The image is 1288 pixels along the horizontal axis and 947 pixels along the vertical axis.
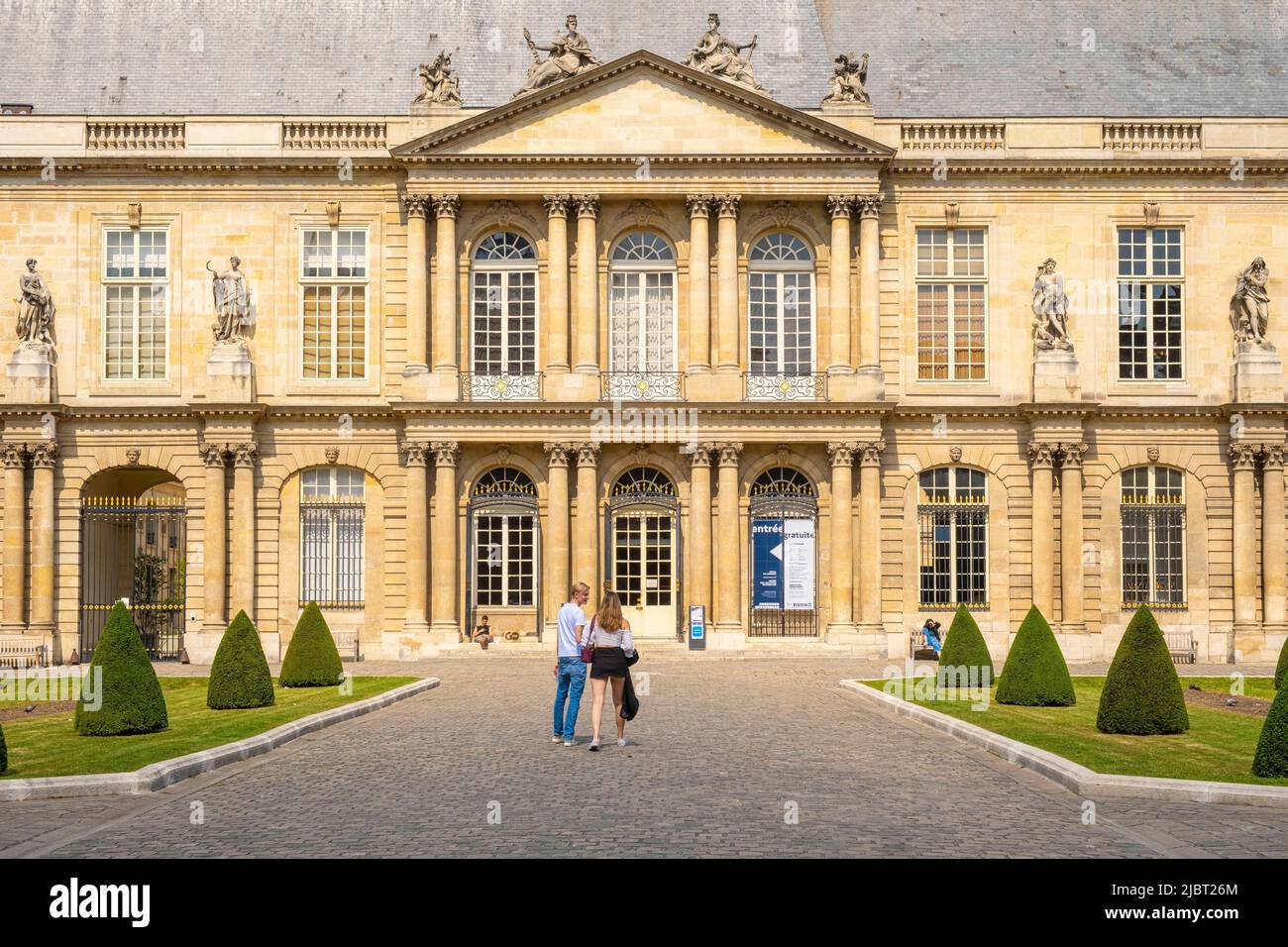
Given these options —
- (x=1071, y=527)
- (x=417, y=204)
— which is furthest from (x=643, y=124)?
(x=1071, y=527)

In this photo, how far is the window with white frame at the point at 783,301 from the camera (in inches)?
1496

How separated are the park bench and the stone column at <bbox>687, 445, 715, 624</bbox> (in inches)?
628

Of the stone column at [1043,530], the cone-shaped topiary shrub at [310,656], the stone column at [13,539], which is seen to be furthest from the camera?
the stone column at [1043,530]

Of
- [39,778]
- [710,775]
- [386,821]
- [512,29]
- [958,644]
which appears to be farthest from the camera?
[512,29]

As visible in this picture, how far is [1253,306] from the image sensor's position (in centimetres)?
3722

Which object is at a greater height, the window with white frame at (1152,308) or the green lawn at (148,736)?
the window with white frame at (1152,308)

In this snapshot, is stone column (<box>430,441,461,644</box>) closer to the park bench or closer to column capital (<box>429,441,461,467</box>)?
column capital (<box>429,441,461,467</box>)

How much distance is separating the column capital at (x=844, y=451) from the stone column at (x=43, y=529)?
64.2 feet

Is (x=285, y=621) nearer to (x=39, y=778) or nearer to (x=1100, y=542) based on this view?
(x=1100, y=542)

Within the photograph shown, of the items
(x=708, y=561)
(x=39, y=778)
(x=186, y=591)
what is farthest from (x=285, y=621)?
(x=39, y=778)

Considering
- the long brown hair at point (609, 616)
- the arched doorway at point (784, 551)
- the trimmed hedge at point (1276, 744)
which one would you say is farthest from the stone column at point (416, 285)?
the trimmed hedge at point (1276, 744)

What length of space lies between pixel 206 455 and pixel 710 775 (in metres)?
24.9

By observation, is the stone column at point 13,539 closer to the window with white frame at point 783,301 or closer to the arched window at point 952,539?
the window with white frame at point 783,301

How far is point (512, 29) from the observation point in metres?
42.3
